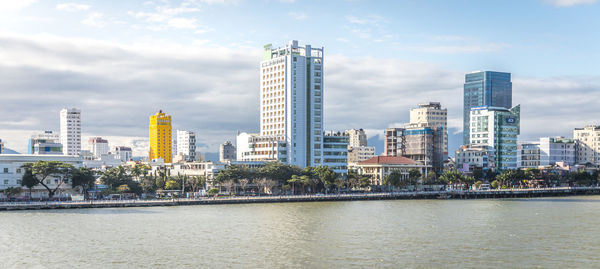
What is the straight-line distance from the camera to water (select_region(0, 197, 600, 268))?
69.9m

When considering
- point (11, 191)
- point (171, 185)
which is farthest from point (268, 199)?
point (11, 191)

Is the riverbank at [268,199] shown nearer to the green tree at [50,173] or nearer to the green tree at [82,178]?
the green tree at [50,173]

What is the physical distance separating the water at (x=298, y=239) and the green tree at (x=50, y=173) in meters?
22.2

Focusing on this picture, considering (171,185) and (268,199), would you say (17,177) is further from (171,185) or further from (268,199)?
(268,199)

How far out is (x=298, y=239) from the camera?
3398 inches

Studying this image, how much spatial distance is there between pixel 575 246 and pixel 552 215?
140ft

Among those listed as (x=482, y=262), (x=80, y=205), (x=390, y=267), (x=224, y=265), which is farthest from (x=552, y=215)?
(x=80, y=205)

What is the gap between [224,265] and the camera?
67.8 meters

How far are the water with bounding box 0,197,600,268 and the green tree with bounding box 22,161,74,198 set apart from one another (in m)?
22.2

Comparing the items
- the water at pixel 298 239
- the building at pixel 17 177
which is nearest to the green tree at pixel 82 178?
the building at pixel 17 177

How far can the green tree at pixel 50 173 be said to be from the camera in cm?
14675

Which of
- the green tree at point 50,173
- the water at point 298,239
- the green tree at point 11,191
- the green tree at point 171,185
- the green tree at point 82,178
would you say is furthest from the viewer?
the green tree at point 171,185

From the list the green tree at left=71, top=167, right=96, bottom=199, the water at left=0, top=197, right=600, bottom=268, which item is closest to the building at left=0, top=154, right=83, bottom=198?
the green tree at left=71, top=167, right=96, bottom=199

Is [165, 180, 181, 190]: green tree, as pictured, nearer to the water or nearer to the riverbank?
the riverbank
